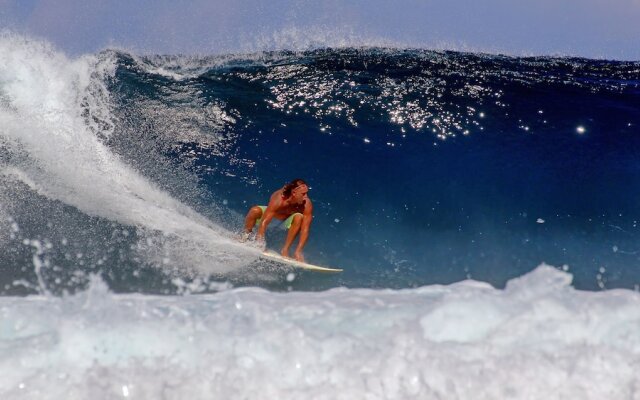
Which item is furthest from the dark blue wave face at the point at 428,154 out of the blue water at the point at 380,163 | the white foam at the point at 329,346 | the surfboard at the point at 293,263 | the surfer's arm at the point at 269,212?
the white foam at the point at 329,346

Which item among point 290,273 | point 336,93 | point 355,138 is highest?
point 336,93

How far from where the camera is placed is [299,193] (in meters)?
6.44

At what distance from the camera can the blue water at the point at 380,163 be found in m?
6.39

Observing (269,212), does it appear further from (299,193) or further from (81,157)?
(81,157)

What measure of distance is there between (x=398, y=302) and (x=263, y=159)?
5151 millimetres

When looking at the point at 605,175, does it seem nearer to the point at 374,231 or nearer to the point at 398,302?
the point at 374,231

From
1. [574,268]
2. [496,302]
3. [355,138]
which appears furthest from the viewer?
[355,138]

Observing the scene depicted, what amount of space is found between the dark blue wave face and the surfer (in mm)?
303

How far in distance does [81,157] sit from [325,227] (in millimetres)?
3783

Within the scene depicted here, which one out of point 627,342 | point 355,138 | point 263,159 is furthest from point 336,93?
point 627,342

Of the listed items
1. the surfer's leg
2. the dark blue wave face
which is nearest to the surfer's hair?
the surfer's leg

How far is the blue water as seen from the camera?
6.39m

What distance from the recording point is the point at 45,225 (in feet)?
21.8

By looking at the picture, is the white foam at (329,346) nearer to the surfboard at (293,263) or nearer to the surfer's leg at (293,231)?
the surfboard at (293,263)
